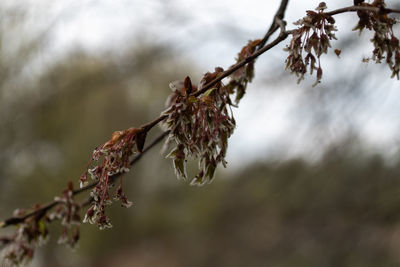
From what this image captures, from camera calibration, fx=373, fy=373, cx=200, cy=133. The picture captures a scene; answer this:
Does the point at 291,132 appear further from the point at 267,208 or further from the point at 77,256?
the point at 77,256

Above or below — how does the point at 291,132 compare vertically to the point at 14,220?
above

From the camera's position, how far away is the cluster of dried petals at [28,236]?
1.46 metres

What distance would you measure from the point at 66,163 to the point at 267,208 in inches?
344

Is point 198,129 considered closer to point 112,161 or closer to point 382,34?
point 112,161

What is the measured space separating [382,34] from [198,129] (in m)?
0.60

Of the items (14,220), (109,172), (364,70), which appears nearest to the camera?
(109,172)

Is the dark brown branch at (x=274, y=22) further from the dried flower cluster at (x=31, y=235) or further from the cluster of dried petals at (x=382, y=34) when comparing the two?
the dried flower cluster at (x=31, y=235)

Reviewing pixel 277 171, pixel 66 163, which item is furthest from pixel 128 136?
pixel 66 163

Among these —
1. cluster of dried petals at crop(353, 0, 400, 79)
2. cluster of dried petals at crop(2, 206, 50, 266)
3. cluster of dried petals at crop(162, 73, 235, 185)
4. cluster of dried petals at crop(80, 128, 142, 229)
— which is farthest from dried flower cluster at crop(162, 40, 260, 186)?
cluster of dried petals at crop(2, 206, 50, 266)

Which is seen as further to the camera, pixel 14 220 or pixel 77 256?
pixel 77 256

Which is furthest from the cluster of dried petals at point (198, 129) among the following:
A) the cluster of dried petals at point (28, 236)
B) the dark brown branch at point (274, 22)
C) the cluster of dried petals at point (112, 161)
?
the cluster of dried petals at point (28, 236)

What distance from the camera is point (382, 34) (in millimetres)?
1072

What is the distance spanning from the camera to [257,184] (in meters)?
6.04

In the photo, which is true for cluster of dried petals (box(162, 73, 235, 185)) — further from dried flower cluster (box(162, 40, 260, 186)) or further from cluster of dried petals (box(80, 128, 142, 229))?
Answer: cluster of dried petals (box(80, 128, 142, 229))
